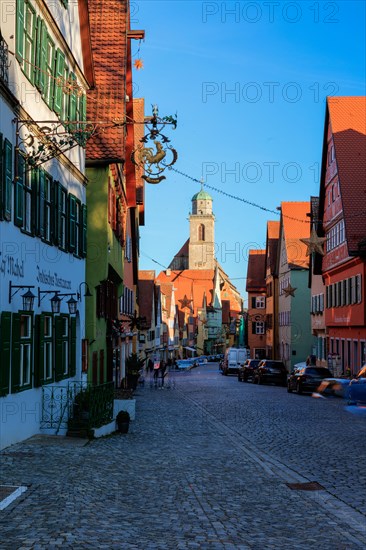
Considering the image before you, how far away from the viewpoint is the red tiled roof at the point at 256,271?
82.6 m

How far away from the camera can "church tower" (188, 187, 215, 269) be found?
17012 cm

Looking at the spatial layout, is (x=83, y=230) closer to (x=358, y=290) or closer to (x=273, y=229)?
(x=358, y=290)

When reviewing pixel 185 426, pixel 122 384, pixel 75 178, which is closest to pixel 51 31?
pixel 75 178

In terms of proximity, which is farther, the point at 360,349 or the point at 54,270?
the point at 360,349

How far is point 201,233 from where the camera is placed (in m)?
175

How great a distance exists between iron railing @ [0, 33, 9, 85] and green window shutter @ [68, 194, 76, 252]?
5698 mm

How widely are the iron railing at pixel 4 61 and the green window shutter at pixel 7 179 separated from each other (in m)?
0.98

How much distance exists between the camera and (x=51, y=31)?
16750mm

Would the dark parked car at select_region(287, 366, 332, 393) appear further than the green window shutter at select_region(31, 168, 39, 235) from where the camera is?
Yes

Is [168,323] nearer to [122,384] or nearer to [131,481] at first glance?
[122,384]

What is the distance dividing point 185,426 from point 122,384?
56.1 feet

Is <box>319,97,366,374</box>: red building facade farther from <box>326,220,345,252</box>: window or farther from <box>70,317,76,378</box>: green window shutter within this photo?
<box>70,317,76,378</box>: green window shutter

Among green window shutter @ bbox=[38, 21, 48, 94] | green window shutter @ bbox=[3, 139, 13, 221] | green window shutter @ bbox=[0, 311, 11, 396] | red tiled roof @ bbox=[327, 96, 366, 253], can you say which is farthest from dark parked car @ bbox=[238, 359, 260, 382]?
green window shutter @ bbox=[3, 139, 13, 221]

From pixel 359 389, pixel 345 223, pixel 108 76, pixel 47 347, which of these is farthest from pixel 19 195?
pixel 345 223
